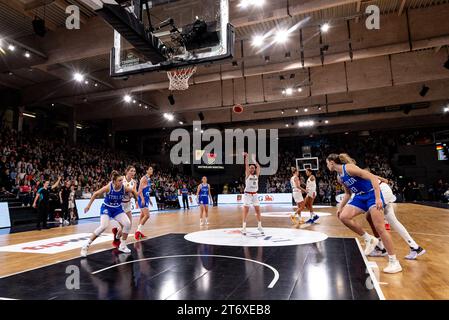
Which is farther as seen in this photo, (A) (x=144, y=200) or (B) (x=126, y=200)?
(A) (x=144, y=200)

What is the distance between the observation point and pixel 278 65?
1320cm

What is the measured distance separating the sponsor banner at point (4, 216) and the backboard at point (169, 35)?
25.0ft

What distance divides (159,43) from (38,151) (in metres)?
14.5

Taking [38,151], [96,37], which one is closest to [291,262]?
[96,37]

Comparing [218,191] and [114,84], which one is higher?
[114,84]

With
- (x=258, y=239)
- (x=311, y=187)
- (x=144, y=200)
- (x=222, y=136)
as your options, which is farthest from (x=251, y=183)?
(x=222, y=136)

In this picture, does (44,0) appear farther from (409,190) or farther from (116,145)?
(409,190)

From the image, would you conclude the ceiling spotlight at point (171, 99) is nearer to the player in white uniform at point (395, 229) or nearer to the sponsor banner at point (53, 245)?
the sponsor banner at point (53, 245)

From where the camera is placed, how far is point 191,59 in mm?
6559

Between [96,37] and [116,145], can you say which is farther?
[116,145]

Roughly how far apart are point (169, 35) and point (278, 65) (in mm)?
7369

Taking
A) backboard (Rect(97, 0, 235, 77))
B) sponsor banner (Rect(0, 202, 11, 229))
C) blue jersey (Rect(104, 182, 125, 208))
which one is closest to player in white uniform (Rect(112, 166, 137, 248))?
blue jersey (Rect(104, 182, 125, 208))

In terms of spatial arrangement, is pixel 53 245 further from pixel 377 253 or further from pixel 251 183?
pixel 377 253
